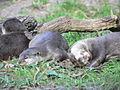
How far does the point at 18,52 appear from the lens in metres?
6.43

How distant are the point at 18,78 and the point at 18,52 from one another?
112cm

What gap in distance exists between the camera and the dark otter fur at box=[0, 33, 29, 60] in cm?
631

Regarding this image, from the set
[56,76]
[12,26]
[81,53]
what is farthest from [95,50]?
[12,26]

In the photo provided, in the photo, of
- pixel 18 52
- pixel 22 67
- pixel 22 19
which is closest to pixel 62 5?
pixel 22 19

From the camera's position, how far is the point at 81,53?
19.5 feet

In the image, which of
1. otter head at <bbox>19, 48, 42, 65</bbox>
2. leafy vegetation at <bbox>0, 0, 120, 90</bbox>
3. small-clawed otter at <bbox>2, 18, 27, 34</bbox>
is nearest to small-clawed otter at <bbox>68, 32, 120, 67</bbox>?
leafy vegetation at <bbox>0, 0, 120, 90</bbox>

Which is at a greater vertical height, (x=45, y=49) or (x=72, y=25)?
(x=45, y=49)

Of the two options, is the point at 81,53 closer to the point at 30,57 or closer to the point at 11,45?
the point at 30,57

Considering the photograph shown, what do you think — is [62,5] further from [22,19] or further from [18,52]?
[18,52]

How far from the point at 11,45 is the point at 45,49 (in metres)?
0.68

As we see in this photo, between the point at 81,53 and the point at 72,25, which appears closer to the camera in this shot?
the point at 81,53

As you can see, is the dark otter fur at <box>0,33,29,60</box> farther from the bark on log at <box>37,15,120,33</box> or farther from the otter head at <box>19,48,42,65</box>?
the bark on log at <box>37,15,120,33</box>

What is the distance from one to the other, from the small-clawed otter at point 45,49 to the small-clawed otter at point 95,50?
181 millimetres

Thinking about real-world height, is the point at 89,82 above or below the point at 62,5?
above
